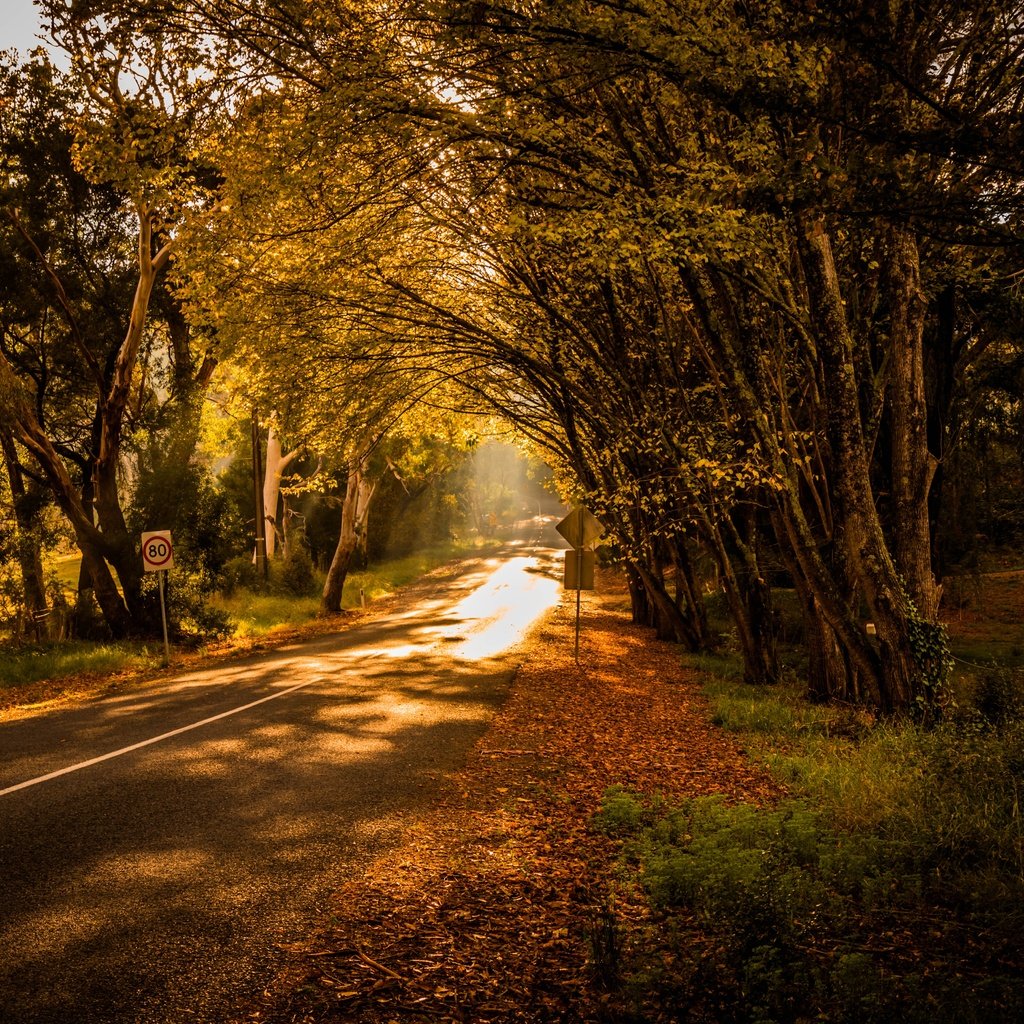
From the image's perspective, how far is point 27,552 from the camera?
838 inches

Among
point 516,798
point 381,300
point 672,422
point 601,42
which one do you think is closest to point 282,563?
point 381,300

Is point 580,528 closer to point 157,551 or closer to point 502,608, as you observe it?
point 157,551

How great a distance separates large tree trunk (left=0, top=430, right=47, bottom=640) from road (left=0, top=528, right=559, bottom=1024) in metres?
9.68

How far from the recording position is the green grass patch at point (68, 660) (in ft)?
53.1

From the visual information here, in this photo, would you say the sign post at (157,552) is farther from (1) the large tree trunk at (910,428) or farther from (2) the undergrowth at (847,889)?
(1) the large tree trunk at (910,428)

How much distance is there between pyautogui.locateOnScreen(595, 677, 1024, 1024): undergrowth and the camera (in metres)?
3.60

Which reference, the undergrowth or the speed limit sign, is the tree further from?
the undergrowth

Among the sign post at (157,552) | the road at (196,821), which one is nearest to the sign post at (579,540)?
the road at (196,821)

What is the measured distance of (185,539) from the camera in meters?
22.2

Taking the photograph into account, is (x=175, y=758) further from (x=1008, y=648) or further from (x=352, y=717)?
(x=1008, y=648)

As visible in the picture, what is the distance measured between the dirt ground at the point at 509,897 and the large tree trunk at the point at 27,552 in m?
Result: 16.8

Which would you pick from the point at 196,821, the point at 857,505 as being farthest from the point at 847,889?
the point at 857,505

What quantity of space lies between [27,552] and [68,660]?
5.63m

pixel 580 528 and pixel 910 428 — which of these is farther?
pixel 580 528
